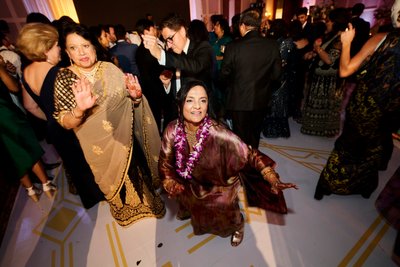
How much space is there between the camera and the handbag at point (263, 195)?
5.46 ft

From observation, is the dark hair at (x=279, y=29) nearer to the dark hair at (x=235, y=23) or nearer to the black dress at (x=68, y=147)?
the dark hair at (x=235, y=23)

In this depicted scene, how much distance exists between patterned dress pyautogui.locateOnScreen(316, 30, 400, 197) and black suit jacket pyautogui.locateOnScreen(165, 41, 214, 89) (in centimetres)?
136

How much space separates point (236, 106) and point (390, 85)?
151 centimetres

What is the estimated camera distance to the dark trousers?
287 centimetres

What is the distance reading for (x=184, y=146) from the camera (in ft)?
5.70

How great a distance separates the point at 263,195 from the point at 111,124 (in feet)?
4.64

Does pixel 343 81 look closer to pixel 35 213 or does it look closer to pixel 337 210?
pixel 337 210

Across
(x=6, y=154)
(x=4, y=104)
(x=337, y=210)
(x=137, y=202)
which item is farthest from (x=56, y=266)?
(x=337, y=210)

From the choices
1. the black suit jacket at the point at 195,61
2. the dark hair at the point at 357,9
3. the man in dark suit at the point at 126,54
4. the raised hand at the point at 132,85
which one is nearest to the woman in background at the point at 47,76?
the raised hand at the point at 132,85

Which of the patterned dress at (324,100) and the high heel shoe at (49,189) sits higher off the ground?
the patterned dress at (324,100)

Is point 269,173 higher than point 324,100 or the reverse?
higher

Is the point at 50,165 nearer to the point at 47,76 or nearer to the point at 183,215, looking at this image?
the point at 47,76

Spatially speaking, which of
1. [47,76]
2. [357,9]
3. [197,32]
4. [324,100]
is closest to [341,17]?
[324,100]

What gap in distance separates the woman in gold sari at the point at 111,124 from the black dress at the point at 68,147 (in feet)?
0.38
